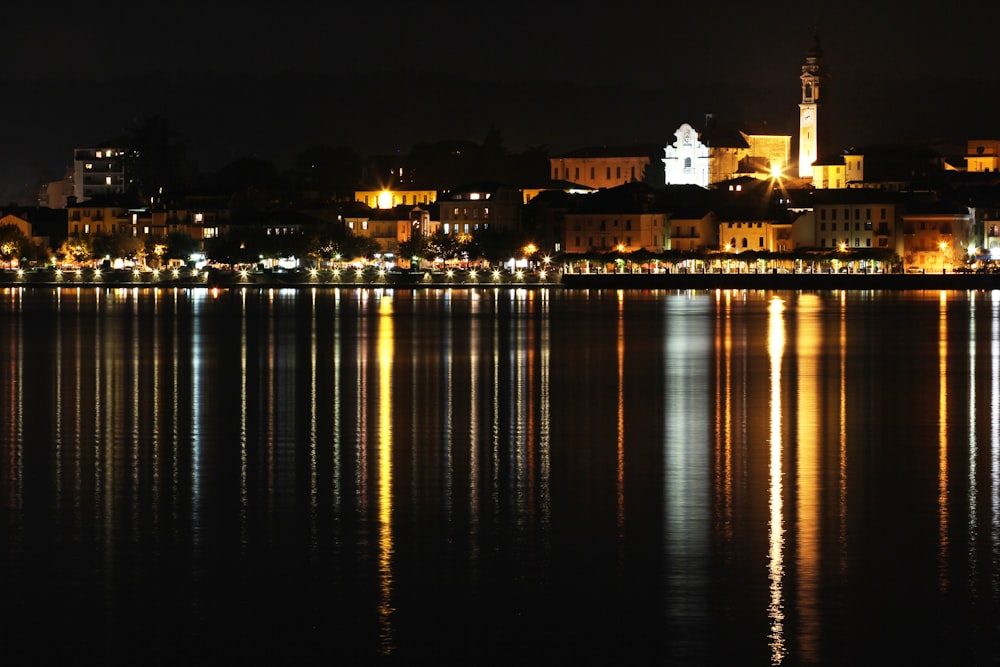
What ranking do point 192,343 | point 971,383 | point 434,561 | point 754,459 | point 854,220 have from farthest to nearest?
1. point 854,220
2. point 192,343
3. point 971,383
4. point 754,459
5. point 434,561

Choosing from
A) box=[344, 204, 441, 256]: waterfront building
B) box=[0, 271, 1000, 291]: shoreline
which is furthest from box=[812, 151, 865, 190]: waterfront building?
box=[344, 204, 441, 256]: waterfront building

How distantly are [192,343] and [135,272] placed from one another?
52398mm

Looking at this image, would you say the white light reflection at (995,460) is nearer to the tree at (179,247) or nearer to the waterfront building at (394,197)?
the tree at (179,247)

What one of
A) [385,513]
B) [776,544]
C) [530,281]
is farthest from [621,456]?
[530,281]

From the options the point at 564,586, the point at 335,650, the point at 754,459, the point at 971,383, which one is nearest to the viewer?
the point at 335,650

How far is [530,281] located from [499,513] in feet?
225

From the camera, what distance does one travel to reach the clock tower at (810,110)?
329 ft

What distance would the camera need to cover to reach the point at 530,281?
8131 centimetres

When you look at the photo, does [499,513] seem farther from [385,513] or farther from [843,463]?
[843,463]

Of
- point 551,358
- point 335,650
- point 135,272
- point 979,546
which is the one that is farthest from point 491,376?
point 135,272

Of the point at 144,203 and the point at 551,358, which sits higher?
the point at 144,203

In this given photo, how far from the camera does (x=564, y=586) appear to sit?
10391 mm

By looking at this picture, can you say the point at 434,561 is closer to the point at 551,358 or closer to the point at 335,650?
the point at 335,650

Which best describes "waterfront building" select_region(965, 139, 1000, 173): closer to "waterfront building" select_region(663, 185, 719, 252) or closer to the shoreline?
"waterfront building" select_region(663, 185, 719, 252)
